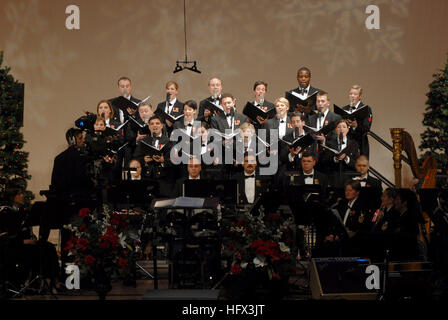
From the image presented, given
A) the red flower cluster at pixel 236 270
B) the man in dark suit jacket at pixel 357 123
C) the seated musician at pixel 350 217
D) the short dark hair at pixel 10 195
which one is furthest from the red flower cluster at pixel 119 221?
the man in dark suit jacket at pixel 357 123

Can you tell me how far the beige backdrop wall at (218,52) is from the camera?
11.7 m

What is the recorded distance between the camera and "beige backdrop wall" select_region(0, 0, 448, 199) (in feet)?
38.3

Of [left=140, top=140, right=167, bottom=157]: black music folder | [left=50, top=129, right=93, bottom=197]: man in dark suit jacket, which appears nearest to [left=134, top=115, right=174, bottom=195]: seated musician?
[left=140, top=140, right=167, bottom=157]: black music folder

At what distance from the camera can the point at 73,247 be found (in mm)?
5500

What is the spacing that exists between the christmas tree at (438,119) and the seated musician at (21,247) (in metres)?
6.10

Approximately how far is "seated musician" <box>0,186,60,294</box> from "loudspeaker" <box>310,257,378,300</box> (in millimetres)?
2323

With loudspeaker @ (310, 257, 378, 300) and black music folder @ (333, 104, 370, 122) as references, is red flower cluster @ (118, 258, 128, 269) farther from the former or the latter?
black music folder @ (333, 104, 370, 122)

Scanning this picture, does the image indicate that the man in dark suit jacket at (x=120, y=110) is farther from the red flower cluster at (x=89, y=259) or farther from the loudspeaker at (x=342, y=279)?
the loudspeaker at (x=342, y=279)

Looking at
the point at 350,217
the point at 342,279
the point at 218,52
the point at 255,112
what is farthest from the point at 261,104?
the point at 342,279

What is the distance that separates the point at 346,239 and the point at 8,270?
2953mm

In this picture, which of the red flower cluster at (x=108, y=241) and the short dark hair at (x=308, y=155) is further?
the short dark hair at (x=308, y=155)

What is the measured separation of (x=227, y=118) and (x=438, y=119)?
128 inches

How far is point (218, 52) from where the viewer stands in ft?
39.1

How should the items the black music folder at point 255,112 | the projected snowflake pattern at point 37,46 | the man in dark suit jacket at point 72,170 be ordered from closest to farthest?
the man in dark suit jacket at point 72,170
the black music folder at point 255,112
the projected snowflake pattern at point 37,46
